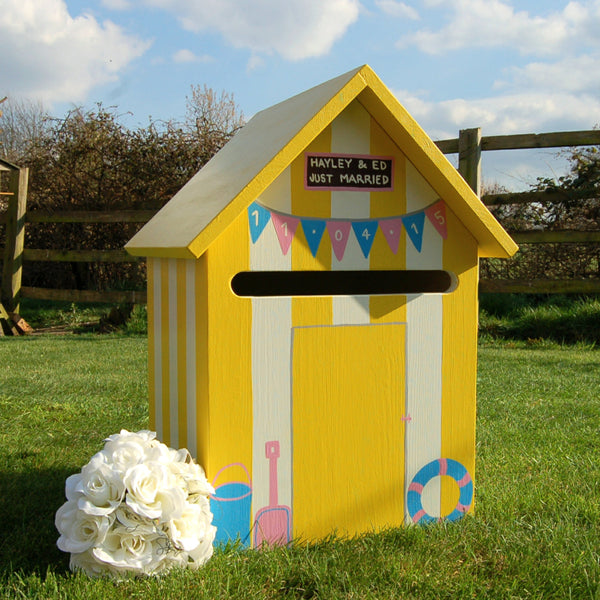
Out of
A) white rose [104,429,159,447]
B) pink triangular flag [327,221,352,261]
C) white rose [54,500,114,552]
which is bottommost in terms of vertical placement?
white rose [54,500,114,552]

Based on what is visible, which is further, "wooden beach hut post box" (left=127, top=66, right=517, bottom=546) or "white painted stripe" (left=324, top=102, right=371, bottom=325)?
"white painted stripe" (left=324, top=102, right=371, bottom=325)

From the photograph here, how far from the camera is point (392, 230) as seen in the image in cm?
223

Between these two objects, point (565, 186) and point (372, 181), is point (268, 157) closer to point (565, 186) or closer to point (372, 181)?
point (372, 181)

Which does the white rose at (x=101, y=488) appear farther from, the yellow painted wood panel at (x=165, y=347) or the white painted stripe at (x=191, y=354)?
the yellow painted wood panel at (x=165, y=347)

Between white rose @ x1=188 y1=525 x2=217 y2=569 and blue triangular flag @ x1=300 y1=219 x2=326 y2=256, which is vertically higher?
blue triangular flag @ x1=300 y1=219 x2=326 y2=256

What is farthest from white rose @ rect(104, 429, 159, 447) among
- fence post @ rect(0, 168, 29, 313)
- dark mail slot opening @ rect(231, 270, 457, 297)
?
fence post @ rect(0, 168, 29, 313)

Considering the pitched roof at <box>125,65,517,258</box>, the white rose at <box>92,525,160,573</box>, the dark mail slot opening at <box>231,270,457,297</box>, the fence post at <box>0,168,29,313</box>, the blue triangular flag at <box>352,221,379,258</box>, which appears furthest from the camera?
the fence post at <box>0,168,29,313</box>

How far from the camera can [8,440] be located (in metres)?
3.38

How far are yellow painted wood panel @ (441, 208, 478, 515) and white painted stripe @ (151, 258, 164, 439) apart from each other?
0.99 meters

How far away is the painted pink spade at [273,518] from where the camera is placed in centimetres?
211

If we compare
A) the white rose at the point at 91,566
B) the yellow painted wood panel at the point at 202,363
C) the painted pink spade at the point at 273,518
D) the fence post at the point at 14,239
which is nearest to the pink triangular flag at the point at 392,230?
the yellow painted wood panel at the point at 202,363

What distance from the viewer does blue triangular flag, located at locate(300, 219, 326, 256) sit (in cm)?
212

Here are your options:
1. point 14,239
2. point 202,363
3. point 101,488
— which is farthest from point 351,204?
point 14,239

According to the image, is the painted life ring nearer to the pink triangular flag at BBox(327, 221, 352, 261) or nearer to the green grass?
the pink triangular flag at BBox(327, 221, 352, 261)
